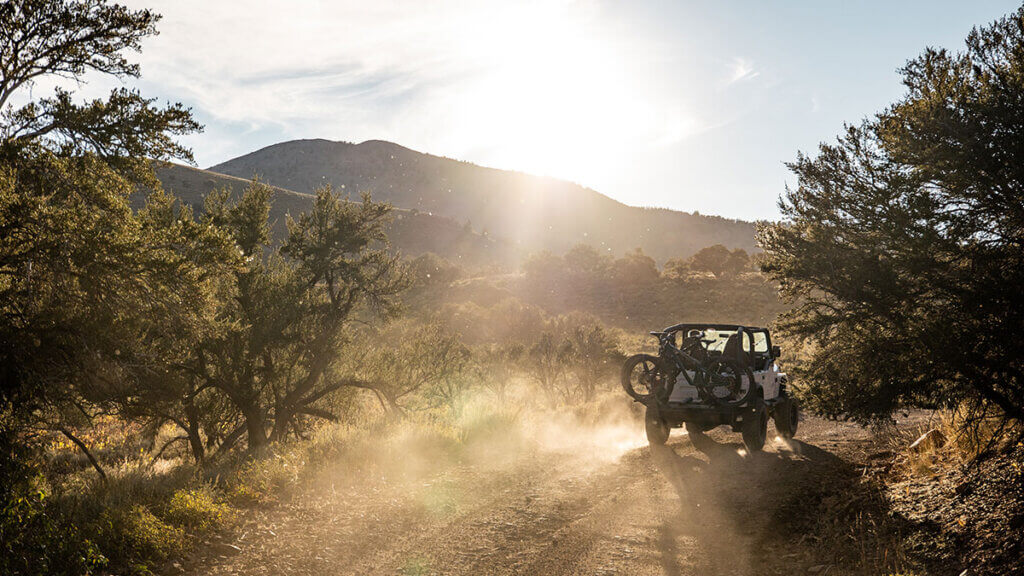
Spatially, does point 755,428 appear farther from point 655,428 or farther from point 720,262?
point 720,262

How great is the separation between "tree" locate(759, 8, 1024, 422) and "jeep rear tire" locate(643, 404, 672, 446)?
3392 millimetres

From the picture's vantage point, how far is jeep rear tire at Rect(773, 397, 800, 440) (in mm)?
12820

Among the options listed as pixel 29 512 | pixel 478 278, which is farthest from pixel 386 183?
pixel 29 512

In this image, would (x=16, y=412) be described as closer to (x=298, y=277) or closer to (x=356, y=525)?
(x=356, y=525)

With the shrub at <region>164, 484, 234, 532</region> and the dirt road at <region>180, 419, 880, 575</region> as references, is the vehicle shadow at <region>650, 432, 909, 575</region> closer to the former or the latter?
the dirt road at <region>180, 419, 880, 575</region>

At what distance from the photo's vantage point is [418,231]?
9131 cm

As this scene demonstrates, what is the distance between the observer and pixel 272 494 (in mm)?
8125

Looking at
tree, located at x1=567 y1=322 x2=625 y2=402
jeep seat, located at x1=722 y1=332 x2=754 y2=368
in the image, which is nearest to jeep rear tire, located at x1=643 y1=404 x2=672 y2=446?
jeep seat, located at x1=722 y1=332 x2=754 y2=368

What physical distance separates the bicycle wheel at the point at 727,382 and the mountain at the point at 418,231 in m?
71.3

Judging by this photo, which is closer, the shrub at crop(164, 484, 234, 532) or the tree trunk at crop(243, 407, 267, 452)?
the shrub at crop(164, 484, 234, 532)

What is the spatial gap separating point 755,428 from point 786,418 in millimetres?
2614

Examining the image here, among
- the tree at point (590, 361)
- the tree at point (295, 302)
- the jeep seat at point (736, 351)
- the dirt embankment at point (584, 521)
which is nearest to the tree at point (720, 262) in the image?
the tree at point (590, 361)

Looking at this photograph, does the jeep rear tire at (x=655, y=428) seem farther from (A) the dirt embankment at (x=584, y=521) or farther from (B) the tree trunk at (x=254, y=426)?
(B) the tree trunk at (x=254, y=426)

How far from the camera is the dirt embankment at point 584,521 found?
6.02 m
